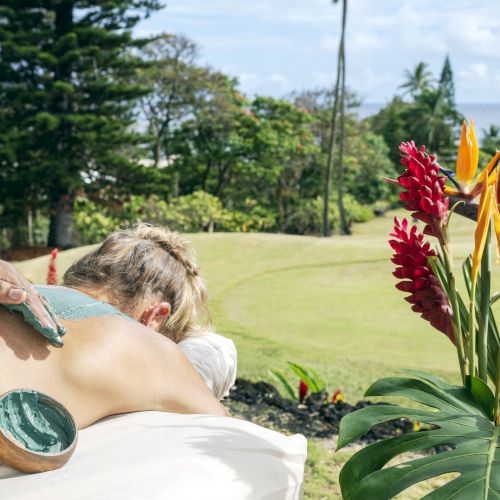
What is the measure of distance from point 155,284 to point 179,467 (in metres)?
0.82

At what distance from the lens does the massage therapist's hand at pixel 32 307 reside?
1.39 metres

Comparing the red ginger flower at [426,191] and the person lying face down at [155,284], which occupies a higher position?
the red ginger flower at [426,191]

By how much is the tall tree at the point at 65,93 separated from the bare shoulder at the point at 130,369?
1517 centimetres

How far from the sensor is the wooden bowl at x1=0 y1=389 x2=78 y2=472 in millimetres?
1262

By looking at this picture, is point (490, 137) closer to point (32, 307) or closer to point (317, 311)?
point (317, 311)

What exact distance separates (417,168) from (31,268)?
28.6ft

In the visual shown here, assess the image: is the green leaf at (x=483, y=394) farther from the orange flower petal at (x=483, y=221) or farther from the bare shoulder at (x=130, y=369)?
the bare shoulder at (x=130, y=369)

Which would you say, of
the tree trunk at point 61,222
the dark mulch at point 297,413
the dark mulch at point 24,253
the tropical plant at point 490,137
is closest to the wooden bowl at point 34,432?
the dark mulch at point 297,413

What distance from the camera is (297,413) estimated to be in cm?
391

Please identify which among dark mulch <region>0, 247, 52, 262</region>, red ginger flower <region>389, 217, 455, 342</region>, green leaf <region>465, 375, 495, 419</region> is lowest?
dark mulch <region>0, 247, 52, 262</region>

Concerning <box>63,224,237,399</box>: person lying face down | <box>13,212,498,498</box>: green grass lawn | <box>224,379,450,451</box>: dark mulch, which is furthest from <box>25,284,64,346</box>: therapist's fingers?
<box>224,379,450,451</box>: dark mulch

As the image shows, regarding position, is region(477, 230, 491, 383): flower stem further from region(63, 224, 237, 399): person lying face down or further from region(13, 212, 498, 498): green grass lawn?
region(13, 212, 498, 498): green grass lawn

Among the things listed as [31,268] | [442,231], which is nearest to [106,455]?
[442,231]

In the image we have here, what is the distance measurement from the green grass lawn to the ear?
48.9 inches
